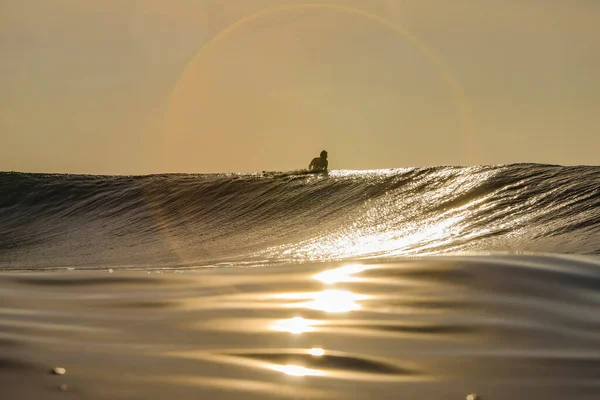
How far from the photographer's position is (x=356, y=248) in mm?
11172

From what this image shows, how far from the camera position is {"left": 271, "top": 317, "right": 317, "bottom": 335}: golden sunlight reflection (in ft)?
9.94

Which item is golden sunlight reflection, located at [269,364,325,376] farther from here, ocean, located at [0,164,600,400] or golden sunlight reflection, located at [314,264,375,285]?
golden sunlight reflection, located at [314,264,375,285]

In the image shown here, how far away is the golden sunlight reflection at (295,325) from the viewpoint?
3029mm

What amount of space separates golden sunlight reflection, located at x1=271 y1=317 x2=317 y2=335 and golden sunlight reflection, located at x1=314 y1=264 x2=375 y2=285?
1176 millimetres

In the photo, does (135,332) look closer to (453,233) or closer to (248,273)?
(248,273)

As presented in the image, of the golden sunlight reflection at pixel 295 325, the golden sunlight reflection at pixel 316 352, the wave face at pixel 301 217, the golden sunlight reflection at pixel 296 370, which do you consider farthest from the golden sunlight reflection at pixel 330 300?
the wave face at pixel 301 217

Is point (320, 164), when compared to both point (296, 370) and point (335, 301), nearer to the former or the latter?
point (335, 301)


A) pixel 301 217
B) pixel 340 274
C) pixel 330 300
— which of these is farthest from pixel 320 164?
pixel 330 300

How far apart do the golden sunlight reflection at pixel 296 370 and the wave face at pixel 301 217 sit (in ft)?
21.0

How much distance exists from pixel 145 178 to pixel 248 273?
16298mm

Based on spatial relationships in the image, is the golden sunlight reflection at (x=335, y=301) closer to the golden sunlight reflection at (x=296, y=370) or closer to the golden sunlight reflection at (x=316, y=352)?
the golden sunlight reflection at (x=316, y=352)

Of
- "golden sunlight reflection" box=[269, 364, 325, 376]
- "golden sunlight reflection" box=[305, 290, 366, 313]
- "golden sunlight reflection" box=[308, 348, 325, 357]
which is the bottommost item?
"golden sunlight reflection" box=[269, 364, 325, 376]

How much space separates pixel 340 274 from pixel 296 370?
97.7 inches

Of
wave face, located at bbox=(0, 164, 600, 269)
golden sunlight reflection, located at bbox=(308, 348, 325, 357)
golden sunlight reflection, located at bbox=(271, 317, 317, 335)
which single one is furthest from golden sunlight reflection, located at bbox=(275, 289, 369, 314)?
wave face, located at bbox=(0, 164, 600, 269)
